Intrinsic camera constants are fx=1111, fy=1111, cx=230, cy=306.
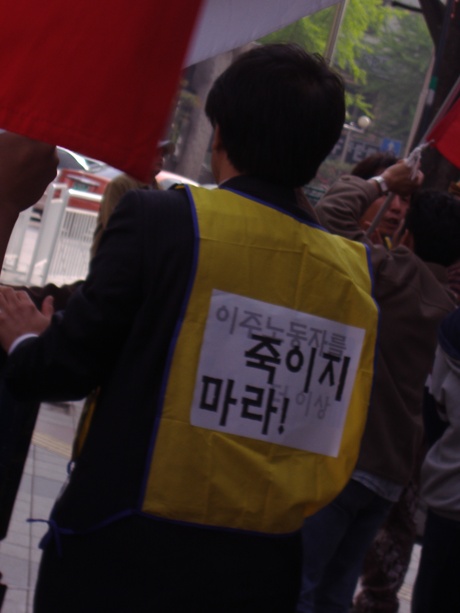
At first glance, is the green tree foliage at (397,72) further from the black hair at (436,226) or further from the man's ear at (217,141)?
the man's ear at (217,141)

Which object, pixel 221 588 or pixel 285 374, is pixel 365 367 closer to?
pixel 285 374

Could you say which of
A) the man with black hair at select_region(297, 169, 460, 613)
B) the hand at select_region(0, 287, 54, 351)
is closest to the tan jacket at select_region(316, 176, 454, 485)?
the man with black hair at select_region(297, 169, 460, 613)

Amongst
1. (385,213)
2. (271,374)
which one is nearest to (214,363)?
(271,374)

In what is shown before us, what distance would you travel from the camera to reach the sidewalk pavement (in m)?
4.36

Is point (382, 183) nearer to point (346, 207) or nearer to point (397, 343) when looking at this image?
point (346, 207)

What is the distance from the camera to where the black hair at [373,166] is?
4.45 m

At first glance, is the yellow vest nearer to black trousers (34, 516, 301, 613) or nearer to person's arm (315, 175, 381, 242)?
black trousers (34, 516, 301, 613)

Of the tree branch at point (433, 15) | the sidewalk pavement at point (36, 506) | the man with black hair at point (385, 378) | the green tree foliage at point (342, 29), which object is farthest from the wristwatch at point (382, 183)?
the green tree foliage at point (342, 29)

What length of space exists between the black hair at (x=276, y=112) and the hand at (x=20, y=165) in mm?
341

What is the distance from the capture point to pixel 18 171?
79.4 inches

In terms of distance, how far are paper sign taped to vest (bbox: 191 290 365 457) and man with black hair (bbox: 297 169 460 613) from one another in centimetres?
152

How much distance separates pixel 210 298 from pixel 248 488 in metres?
0.35

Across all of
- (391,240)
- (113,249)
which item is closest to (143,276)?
(113,249)

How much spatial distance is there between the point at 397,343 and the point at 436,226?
526 mm
